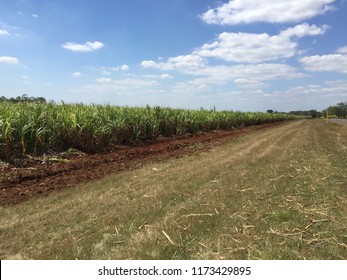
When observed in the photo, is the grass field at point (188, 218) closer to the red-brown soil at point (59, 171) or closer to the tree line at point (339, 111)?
the red-brown soil at point (59, 171)

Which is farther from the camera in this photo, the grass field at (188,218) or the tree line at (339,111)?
the tree line at (339,111)

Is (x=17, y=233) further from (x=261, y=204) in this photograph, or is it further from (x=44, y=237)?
(x=261, y=204)

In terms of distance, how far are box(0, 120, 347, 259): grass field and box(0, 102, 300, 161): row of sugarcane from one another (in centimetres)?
308

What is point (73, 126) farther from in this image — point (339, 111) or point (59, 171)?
point (339, 111)

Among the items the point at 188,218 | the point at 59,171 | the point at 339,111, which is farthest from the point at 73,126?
the point at 339,111

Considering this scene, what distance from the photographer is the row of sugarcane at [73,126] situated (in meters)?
8.57

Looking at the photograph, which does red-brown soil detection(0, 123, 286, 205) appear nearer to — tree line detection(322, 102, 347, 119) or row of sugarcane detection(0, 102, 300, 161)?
row of sugarcane detection(0, 102, 300, 161)

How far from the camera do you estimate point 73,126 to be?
1011 cm

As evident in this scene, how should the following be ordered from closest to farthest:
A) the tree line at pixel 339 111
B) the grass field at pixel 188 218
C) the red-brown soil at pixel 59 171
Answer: the grass field at pixel 188 218
the red-brown soil at pixel 59 171
the tree line at pixel 339 111

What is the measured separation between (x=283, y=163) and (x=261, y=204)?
394 cm

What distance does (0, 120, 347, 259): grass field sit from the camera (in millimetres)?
3576

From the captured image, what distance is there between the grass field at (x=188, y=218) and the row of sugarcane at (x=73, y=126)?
3.08m

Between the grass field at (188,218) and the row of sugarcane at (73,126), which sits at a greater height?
the row of sugarcane at (73,126)

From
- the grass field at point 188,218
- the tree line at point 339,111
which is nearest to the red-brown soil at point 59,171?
the grass field at point 188,218
